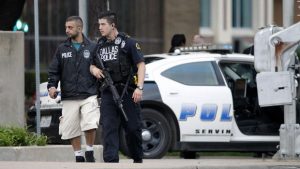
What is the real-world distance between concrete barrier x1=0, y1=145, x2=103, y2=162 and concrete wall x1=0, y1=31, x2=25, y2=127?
2.58 ft

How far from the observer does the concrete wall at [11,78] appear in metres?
12.7

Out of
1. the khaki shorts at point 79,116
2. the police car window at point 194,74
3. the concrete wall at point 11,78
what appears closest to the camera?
the khaki shorts at point 79,116

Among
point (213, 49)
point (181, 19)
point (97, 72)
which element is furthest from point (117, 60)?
point (181, 19)

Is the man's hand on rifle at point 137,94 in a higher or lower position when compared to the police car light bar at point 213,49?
lower

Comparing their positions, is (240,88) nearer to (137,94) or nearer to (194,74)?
(194,74)

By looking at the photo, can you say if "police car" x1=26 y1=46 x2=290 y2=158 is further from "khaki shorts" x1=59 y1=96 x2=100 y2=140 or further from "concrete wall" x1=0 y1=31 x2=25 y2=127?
"khaki shorts" x1=59 y1=96 x2=100 y2=140

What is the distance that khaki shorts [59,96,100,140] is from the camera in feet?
38.9

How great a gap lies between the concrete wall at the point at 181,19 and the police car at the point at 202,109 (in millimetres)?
11227

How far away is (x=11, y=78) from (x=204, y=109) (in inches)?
120

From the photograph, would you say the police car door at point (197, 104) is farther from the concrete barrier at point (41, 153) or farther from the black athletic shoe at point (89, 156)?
the black athletic shoe at point (89, 156)

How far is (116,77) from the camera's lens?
11.2 meters

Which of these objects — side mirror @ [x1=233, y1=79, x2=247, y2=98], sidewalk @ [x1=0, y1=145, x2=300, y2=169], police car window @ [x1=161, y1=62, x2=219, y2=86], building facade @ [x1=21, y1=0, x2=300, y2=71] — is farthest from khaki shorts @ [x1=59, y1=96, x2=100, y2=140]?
building facade @ [x1=21, y1=0, x2=300, y2=71]

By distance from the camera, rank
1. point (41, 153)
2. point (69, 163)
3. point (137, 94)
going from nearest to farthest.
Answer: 1. point (69, 163)
2. point (137, 94)
3. point (41, 153)

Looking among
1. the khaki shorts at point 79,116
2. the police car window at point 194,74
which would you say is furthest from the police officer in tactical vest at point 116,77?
the police car window at point 194,74
